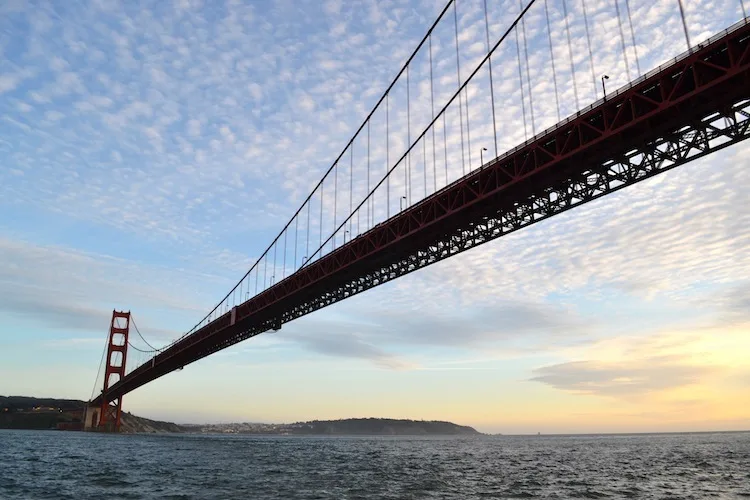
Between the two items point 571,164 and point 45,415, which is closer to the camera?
point 571,164

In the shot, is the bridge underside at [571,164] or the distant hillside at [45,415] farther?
the distant hillside at [45,415]

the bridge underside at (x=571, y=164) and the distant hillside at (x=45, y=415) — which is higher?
the bridge underside at (x=571, y=164)

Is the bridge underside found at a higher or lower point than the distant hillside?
higher

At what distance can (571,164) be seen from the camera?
2370 cm

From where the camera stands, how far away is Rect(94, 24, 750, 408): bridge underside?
1848cm

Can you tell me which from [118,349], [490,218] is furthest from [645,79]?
[118,349]

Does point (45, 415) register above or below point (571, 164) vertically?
below

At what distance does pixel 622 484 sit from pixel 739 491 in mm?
4690

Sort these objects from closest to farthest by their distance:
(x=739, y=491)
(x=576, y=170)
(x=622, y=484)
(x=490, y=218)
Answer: (x=739, y=491), (x=576, y=170), (x=622, y=484), (x=490, y=218)

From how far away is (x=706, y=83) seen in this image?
59.9 ft

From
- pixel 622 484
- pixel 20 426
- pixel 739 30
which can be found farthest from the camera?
pixel 20 426

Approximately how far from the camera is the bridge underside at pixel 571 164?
728 inches

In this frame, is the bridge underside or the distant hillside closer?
the bridge underside

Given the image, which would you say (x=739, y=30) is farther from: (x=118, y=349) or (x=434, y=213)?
(x=118, y=349)
